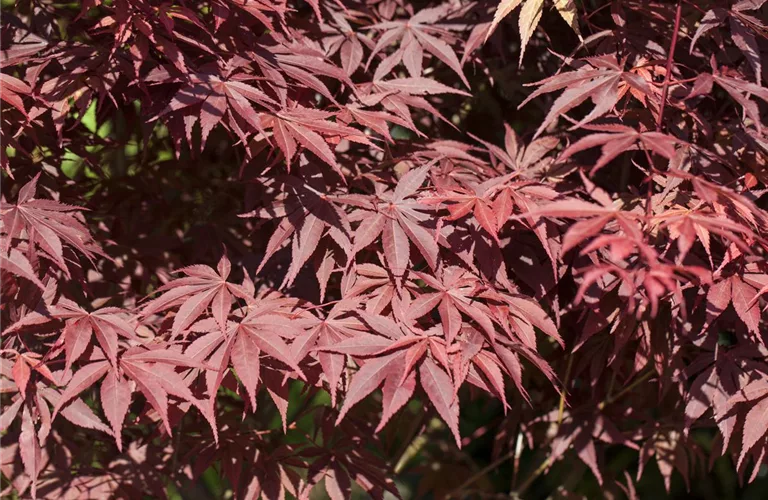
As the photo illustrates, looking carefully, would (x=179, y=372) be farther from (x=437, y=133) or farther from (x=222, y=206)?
(x=437, y=133)

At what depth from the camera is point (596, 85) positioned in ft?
5.22

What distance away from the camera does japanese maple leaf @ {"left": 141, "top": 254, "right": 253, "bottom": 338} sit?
1637mm

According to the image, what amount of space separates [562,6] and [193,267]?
960mm

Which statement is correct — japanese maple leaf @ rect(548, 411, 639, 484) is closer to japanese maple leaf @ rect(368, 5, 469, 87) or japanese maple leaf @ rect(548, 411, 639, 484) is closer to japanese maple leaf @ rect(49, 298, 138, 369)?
japanese maple leaf @ rect(368, 5, 469, 87)

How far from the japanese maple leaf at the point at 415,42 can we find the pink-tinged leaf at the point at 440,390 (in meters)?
0.80

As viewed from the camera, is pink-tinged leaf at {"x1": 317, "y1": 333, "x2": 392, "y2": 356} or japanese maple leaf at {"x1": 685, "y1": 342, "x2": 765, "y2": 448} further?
japanese maple leaf at {"x1": 685, "y1": 342, "x2": 765, "y2": 448}

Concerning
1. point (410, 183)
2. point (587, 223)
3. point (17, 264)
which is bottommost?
point (17, 264)

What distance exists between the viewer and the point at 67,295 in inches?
→ 81.0

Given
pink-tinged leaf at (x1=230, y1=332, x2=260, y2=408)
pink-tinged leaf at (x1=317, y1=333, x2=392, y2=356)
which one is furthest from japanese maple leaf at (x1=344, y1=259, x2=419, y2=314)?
pink-tinged leaf at (x1=230, y1=332, x2=260, y2=408)

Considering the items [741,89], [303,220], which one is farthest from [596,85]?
[303,220]

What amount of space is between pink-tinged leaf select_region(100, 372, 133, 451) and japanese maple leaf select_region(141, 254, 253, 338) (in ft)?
0.45

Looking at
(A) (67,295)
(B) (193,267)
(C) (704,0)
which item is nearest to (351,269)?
(B) (193,267)

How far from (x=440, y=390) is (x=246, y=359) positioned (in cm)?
37

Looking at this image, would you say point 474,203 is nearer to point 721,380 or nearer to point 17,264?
point 721,380
